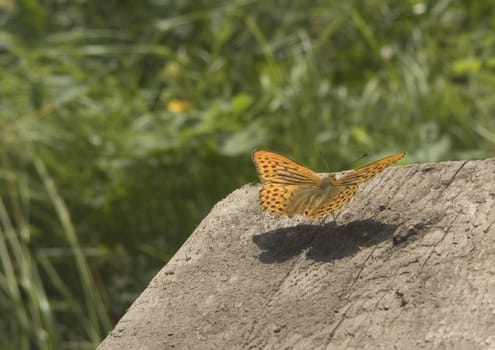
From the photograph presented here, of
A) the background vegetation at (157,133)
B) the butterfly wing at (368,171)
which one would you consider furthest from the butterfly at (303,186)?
the background vegetation at (157,133)

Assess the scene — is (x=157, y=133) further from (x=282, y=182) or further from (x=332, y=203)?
(x=332, y=203)

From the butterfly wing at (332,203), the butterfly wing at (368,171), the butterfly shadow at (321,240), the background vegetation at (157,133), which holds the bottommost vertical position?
the background vegetation at (157,133)

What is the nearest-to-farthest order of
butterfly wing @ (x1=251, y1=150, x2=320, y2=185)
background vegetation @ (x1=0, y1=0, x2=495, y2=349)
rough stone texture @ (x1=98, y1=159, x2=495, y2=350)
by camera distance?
rough stone texture @ (x1=98, y1=159, x2=495, y2=350)
butterfly wing @ (x1=251, y1=150, x2=320, y2=185)
background vegetation @ (x1=0, y1=0, x2=495, y2=349)

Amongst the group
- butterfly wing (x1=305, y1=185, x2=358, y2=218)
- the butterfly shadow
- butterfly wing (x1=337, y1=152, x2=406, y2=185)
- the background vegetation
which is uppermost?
butterfly wing (x1=337, y1=152, x2=406, y2=185)

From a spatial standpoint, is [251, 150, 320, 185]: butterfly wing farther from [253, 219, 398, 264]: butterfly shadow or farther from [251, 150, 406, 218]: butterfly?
[253, 219, 398, 264]: butterfly shadow

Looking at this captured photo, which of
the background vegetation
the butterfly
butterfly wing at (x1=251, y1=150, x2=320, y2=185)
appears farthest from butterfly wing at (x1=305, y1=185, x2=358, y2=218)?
the background vegetation

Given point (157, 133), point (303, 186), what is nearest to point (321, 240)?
point (303, 186)

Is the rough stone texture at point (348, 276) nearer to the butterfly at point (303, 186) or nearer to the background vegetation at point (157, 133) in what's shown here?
the butterfly at point (303, 186)

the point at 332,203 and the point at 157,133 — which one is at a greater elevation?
the point at 332,203

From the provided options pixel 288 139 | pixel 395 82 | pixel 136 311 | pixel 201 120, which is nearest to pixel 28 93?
pixel 201 120
